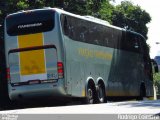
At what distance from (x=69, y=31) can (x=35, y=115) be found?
15813mm

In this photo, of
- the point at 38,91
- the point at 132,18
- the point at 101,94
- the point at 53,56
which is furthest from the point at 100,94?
the point at 132,18

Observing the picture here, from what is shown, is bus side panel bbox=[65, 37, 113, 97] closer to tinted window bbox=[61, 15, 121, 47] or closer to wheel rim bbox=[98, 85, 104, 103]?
tinted window bbox=[61, 15, 121, 47]

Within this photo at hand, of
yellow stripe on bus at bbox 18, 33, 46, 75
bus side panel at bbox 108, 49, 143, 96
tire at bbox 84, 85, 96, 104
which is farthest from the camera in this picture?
bus side panel at bbox 108, 49, 143, 96

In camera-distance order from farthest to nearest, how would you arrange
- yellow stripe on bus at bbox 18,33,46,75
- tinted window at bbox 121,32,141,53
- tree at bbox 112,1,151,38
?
1. tree at bbox 112,1,151,38
2. tinted window at bbox 121,32,141,53
3. yellow stripe on bus at bbox 18,33,46,75

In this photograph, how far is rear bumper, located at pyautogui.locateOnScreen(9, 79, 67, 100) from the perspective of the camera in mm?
17578

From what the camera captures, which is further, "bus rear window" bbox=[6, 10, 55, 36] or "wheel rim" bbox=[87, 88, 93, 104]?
"wheel rim" bbox=[87, 88, 93, 104]

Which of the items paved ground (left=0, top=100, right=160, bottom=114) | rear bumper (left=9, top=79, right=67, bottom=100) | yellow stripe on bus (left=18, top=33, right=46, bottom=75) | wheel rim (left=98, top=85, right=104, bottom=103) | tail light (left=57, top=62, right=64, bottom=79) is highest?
yellow stripe on bus (left=18, top=33, right=46, bottom=75)

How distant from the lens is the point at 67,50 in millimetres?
17781

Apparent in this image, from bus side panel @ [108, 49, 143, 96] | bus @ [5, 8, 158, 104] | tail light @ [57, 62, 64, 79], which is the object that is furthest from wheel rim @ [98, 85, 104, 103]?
tail light @ [57, 62, 64, 79]

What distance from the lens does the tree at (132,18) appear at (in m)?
59.9

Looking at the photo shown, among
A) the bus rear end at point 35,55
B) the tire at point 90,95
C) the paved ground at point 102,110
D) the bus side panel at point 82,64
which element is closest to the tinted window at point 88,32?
the bus side panel at point 82,64

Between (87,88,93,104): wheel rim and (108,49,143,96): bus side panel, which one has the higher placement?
(108,49,143,96): bus side panel

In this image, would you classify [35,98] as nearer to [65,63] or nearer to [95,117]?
[65,63]

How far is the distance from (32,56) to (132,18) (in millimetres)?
44964
